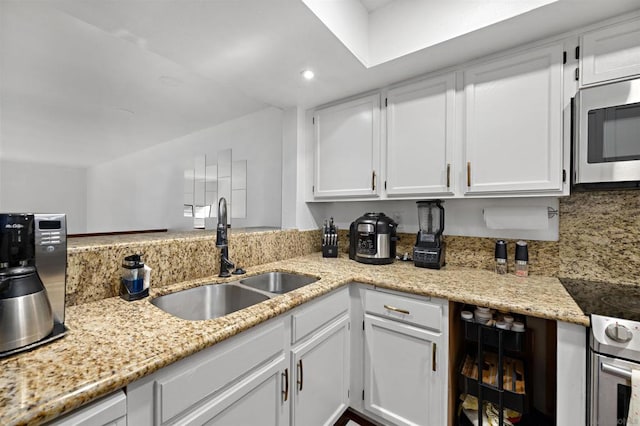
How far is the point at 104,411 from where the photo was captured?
642 millimetres

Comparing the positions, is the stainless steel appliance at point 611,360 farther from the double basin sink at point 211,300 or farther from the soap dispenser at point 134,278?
the soap dispenser at point 134,278

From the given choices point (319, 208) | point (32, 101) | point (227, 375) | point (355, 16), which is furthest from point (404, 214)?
point (32, 101)

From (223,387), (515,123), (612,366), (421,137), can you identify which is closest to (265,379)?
(223,387)

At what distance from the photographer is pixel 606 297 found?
1193mm

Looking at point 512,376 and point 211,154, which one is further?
point 211,154

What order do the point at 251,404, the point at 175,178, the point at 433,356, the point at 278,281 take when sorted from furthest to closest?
1. the point at 175,178
2. the point at 278,281
3. the point at 433,356
4. the point at 251,404

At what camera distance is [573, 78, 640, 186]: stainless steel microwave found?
1.16 meters

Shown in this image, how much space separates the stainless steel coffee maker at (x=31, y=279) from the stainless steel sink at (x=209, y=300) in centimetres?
47

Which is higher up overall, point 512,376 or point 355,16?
point 355,16

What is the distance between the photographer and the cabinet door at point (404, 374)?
135 centimetres

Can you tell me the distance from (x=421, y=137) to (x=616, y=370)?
1349 millimetres

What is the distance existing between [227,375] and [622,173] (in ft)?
5.78

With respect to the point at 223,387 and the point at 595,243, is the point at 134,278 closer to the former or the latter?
the point at 223,387

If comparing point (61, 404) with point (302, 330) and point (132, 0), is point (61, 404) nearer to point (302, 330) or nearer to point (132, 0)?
point (302, 330)
